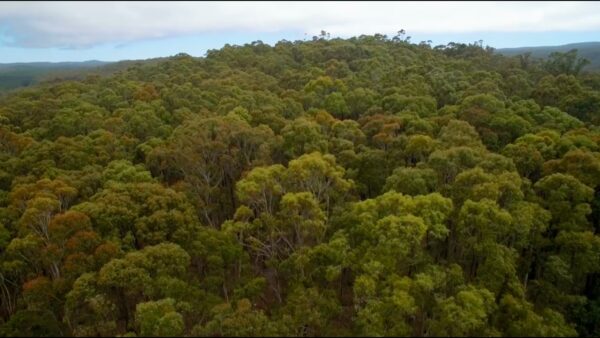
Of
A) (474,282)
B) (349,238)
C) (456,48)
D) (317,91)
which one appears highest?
(456,48)

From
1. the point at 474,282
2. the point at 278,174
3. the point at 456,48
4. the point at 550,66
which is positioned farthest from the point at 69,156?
the point at 456,48

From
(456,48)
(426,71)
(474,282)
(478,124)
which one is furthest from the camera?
(456,48)

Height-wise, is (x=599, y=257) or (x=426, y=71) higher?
(x=426, y=71)

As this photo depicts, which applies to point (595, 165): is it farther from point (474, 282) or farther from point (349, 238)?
point (349, 238)

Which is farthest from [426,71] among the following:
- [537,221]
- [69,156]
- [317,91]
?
[69,156]

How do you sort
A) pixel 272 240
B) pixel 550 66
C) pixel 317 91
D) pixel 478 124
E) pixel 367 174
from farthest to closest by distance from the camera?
pixel 550 66
pixel 317 91
pixel 478 124
pixel 367 174
pixel 272 240

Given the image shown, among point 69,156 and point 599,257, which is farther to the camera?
point 69,156
